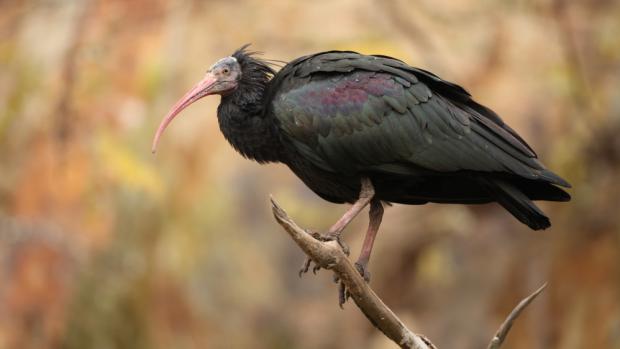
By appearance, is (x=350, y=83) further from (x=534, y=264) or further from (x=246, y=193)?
(x=246, y=193)

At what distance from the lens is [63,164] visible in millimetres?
13422

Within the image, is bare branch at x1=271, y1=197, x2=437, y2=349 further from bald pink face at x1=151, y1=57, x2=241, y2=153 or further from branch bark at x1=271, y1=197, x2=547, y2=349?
bald pink face at x1=151, y1=57, x2=241, y2=153

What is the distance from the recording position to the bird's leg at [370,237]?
841 cm

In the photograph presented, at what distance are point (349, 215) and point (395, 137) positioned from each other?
66cm

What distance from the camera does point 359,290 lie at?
7.72 meters

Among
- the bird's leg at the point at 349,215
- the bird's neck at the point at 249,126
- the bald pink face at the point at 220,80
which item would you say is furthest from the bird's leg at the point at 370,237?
the bald pink face at the point at 220,80

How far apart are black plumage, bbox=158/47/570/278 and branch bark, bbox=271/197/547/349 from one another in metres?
0.83

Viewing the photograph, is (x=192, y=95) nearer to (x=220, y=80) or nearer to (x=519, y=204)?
(x=220, y=80)

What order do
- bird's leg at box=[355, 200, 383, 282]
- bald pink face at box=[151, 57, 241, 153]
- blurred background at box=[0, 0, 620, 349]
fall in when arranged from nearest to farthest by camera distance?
1. bird's leg at box=[355, 200, 383, 282]
2. bald pink face at box=[151, 57, 241, 153]
3. blurred background at box=[0, 0, 620, 349]

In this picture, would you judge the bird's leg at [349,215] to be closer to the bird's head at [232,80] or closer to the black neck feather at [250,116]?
the black neck feather at [250,116]

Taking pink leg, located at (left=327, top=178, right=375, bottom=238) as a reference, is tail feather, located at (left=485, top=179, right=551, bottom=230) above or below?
above

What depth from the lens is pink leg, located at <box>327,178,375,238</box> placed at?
7977 mm

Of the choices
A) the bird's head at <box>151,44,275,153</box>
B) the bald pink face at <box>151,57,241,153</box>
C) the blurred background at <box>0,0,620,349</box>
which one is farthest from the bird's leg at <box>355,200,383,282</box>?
the blurred background at <box>0,0,620,349</box>

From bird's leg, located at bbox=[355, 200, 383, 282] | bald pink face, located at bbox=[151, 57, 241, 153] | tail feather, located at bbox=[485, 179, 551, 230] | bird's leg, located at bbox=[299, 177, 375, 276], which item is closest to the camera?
bird's leg, located at bbox=[299, 177, 375, 276]
